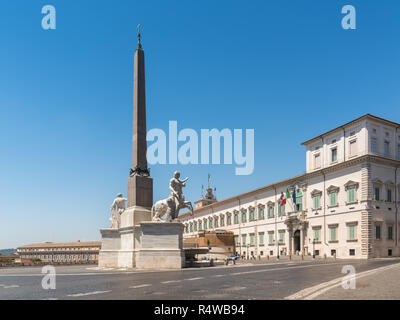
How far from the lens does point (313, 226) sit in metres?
47.8

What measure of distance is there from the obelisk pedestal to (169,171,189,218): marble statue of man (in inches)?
51.4

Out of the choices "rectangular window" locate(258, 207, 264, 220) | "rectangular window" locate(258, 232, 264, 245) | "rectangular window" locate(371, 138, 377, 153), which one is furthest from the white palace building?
"rectangular window" locate(258, 207, 264, 220)

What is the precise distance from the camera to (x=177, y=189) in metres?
22.0

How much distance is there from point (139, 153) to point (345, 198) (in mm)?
28430

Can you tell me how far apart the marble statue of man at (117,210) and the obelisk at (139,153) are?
152cm

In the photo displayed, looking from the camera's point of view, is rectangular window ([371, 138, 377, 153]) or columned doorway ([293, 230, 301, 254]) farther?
columned doorway ([293, 230, 301, 254])

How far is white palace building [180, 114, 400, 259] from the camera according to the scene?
4031 cm

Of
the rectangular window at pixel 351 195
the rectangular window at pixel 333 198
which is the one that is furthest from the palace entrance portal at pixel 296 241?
the rectangular window at pixel 351 195

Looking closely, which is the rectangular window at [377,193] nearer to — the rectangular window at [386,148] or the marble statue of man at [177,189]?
the rectangular window at [386,148]

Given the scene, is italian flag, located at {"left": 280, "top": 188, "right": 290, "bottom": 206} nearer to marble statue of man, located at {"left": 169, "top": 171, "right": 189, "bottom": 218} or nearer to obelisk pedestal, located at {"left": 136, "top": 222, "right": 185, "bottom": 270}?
marble statue of man, located at {"left": 169, "top": 171, "right": 189, "bottom": 218}

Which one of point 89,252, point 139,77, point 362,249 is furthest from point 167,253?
point 89,252
